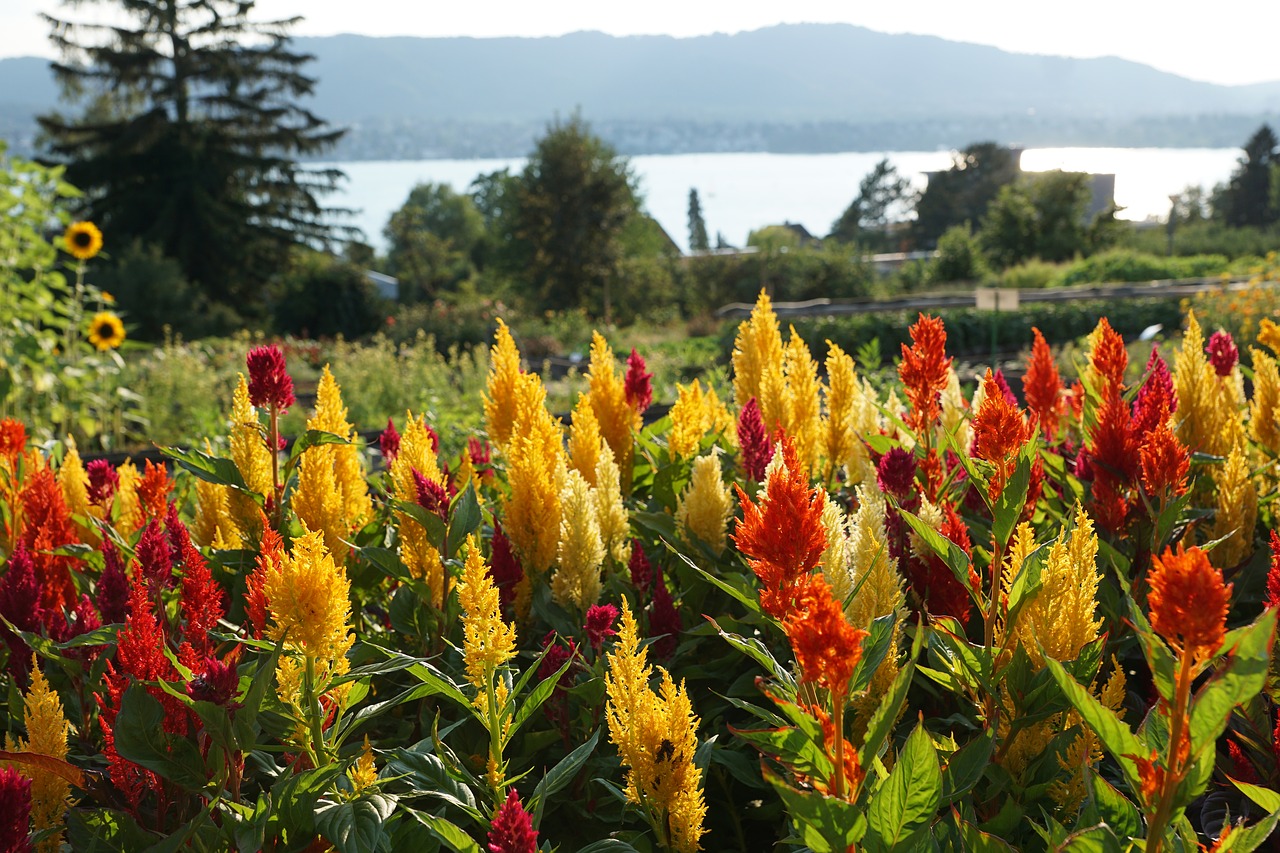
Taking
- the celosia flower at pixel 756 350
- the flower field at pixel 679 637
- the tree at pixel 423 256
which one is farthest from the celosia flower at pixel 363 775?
the tree at pixel 423 256

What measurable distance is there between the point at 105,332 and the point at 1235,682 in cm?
1023

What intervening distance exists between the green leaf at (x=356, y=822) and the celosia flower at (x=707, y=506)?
85 cm

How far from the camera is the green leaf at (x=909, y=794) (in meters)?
1.03

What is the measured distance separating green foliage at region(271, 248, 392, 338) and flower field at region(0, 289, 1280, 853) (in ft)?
97.8

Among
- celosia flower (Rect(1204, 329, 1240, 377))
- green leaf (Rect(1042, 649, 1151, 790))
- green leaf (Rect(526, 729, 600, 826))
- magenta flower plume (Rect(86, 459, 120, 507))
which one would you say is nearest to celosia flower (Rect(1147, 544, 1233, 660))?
green leaf (Rect(1042, 649, 1151, 790))

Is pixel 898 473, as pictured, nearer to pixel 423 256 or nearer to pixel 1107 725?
pixel 1107 725

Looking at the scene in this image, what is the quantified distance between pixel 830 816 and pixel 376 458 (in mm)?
8306

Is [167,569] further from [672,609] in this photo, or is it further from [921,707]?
[921,707]

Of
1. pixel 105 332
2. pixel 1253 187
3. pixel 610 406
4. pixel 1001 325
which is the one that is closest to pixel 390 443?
pixel 610 406

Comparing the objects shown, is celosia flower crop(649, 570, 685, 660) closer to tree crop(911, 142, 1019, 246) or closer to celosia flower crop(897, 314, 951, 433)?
celosia flower crop(897, 314, 951, 433)

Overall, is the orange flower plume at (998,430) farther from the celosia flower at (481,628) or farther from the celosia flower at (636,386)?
the celosia flower at (636,386)

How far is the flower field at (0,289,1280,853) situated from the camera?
104 cm

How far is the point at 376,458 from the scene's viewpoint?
29.1 feet

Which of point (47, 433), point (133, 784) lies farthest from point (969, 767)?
point (47, 433)
